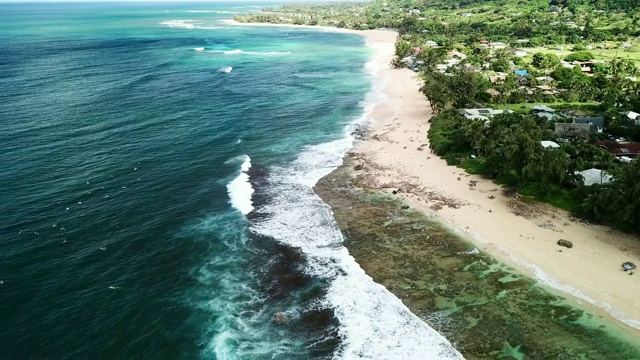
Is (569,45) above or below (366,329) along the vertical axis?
above

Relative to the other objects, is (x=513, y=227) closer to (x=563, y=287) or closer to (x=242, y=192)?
(x=563, y=287)

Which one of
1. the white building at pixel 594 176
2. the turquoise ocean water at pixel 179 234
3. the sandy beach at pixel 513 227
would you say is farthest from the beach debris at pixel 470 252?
the white building at pixel 594 176

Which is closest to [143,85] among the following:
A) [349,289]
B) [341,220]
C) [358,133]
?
[358,133]

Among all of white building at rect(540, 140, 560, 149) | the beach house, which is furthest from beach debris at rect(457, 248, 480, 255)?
the beach house

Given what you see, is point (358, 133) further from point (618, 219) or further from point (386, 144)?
point (618, 219)

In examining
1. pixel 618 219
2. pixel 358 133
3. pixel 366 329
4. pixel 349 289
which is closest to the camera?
pixel 366 329

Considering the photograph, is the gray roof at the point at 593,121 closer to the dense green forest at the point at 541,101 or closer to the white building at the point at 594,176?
the dense green forest at the point at 541,101

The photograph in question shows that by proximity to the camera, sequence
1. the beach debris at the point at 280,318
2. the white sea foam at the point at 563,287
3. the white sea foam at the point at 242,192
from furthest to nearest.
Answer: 1. the white sea foam at the point at 242,192
2. the beach debris at the point at 280,318
3. the white sea foam at the point at 563,287
